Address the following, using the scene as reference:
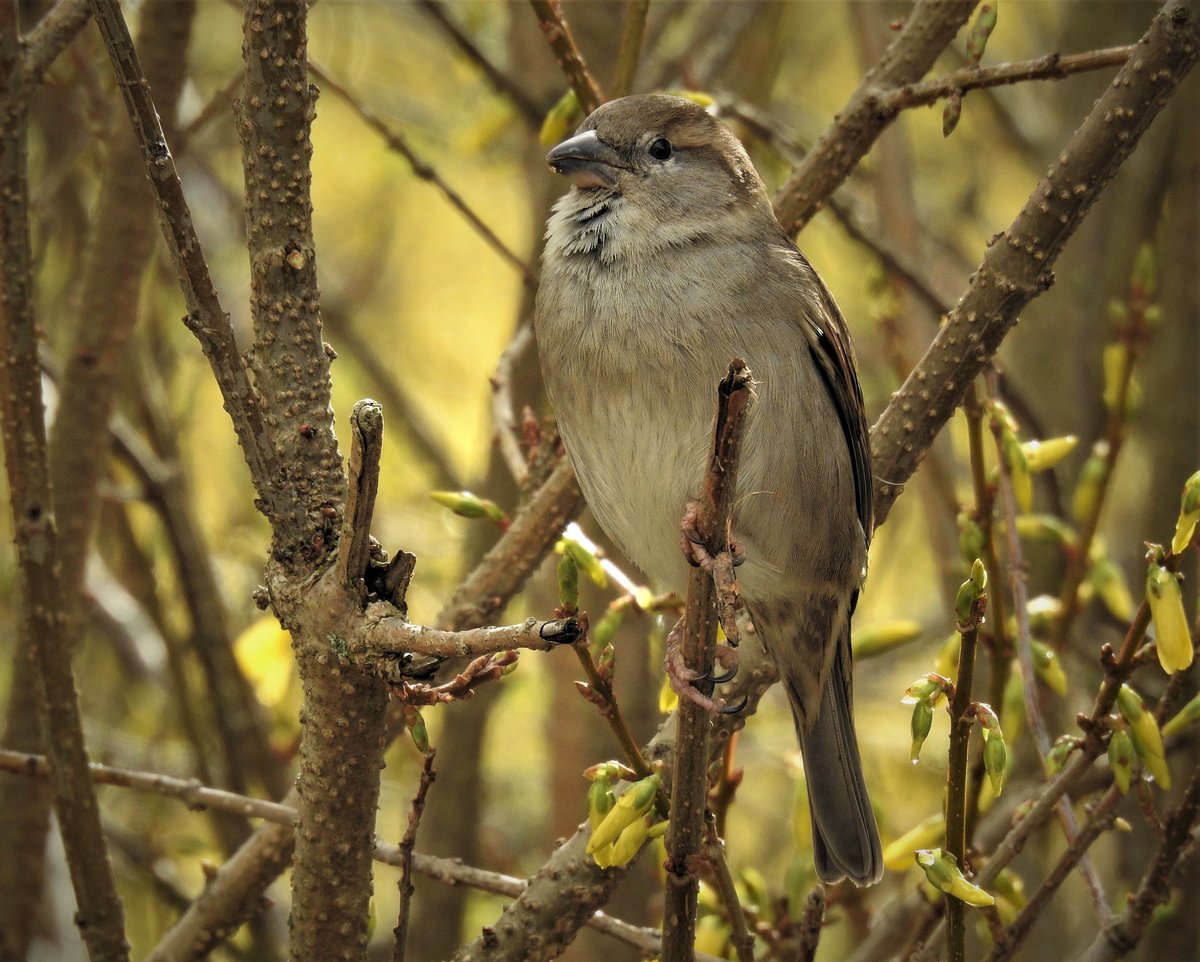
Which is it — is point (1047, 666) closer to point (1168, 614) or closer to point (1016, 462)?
point (1016, 462)

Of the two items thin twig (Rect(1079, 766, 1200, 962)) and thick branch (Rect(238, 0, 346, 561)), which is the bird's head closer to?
thick branch (Rect(238, 0, 346, 561))

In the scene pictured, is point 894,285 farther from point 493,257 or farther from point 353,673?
point 493,257

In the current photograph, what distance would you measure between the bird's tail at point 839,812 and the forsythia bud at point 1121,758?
0.73m

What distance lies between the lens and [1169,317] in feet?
14.1

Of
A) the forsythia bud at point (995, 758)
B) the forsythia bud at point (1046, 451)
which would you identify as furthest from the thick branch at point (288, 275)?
the forsythia bud at point (1046, 451)

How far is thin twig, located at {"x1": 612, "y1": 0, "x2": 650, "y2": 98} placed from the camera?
2.88m

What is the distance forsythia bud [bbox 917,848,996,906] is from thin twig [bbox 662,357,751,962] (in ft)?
1.08

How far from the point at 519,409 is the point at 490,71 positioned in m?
1.08

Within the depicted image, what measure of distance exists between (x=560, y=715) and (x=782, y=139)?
1756mm

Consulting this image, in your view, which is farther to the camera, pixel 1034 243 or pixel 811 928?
pixel 1034 243

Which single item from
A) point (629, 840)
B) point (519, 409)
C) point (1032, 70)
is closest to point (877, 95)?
point (1032, 70)

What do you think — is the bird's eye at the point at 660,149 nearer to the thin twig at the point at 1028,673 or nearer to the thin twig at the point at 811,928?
the thin twig at the point at 1028,673

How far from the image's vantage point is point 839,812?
277 cm

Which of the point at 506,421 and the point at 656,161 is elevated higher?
the point at 656,161
